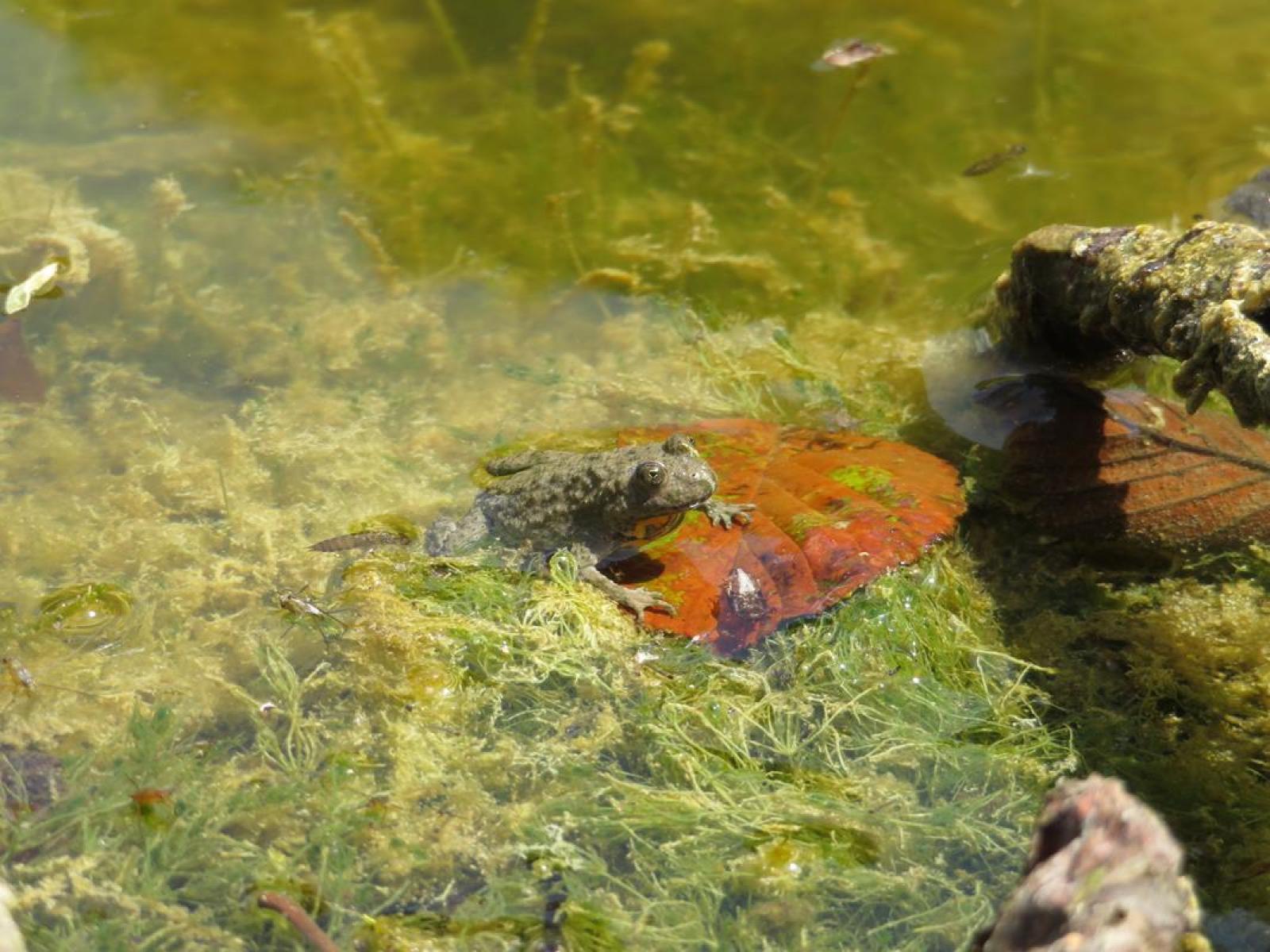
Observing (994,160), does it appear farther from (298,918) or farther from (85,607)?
(298,918)

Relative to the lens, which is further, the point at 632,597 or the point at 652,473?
the point at 652,473

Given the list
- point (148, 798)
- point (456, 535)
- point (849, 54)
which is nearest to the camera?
point (148, 798)

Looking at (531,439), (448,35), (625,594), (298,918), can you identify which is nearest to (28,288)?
(531,439)

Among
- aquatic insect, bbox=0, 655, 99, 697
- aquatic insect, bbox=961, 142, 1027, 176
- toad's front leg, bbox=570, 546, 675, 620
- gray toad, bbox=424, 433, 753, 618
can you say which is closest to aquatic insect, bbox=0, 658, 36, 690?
aquatic insect, bbox=0, 655, 99, 697

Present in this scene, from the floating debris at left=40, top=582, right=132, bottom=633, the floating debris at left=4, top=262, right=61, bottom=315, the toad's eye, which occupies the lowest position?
the floating debris at left=40, top=582, right=132, bottom=633

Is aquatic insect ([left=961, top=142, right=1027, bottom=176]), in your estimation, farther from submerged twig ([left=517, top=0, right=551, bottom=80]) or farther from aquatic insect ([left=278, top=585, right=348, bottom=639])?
aquatic insect ([left=278, top=585, right=348, bottom=639])

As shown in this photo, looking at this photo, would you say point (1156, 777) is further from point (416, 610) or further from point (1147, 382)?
point (416, 610)

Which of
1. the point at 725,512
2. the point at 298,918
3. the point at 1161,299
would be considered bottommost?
the point at 298,918
